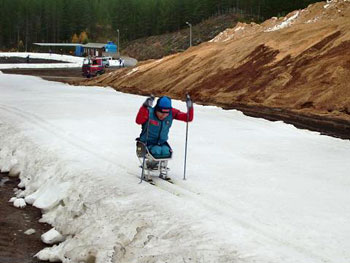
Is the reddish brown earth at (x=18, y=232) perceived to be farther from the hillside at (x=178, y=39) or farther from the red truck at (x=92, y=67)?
the hillside at (x=178, y=39)

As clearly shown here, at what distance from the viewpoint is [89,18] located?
552 feet

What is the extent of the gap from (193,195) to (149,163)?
1352 millimetres

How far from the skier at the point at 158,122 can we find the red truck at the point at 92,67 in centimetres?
4738

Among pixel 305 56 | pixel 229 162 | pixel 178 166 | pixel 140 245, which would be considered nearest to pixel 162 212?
pixel 140 245

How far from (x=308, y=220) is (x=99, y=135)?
8.81 meters

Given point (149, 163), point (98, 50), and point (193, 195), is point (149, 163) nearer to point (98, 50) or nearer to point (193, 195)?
point (193, 195)

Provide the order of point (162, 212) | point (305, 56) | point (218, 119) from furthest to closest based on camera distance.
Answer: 1. point (305, 56)
2. point (218, 119)
3. point (162, 212)

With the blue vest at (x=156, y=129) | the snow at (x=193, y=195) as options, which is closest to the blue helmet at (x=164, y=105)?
the blue vest at (x=156, y=129)

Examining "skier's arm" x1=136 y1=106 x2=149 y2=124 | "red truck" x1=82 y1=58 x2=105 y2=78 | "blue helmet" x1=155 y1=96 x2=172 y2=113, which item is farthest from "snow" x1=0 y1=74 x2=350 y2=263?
"red truck" x1=82 y1=58 x2=105 y2=78

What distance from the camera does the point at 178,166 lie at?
1094 cm

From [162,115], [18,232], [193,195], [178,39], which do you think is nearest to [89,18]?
[178,39]

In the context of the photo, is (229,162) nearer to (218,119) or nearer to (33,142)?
(33,142)

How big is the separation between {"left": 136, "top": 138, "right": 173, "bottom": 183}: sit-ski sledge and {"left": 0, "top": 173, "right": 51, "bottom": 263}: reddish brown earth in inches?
86.4

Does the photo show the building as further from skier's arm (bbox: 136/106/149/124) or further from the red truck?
skier's arm (bbox: 136/106/149/124)
